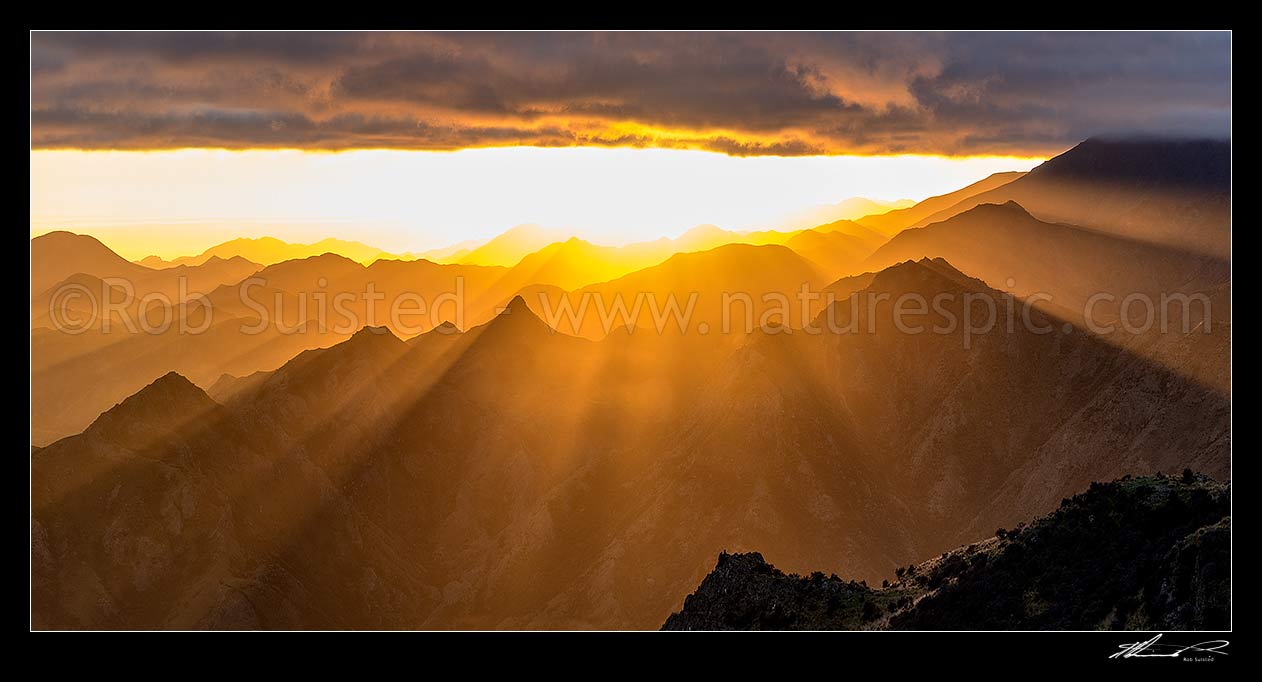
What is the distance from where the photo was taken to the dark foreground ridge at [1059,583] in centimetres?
4019

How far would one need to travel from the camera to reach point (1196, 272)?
155500mm

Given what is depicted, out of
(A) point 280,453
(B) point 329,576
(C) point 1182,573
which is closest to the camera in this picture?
(C) point 1182,573

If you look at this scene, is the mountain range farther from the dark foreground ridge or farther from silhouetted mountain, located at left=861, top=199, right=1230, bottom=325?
silhouetted mountain, located at left=861, top=199, right=1230, bottom=325

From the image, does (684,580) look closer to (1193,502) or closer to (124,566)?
(124,566)

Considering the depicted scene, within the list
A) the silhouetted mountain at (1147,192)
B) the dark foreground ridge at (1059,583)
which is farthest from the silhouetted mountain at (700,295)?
the dark foreground ridge at (1059,583)

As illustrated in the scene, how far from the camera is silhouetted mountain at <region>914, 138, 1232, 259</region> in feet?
550

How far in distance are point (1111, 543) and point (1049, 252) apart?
135m

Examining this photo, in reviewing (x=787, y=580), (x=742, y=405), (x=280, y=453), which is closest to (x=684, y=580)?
(x=742, y=405)
